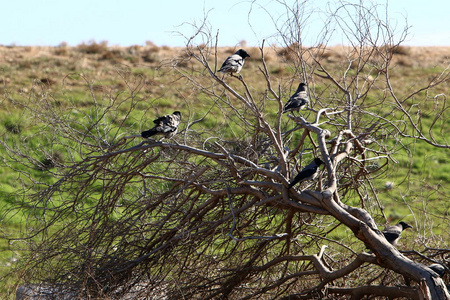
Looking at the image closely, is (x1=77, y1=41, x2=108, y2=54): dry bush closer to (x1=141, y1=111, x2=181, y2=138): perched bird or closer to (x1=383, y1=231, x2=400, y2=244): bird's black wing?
(x1=141, y1=111, x2=181, y2=138): perched bird

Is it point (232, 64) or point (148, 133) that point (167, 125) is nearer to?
point (148, 133)

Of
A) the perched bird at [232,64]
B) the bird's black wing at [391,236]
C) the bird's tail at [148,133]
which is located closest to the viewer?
the bird's tail at [148,133]

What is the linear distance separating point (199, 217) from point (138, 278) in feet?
3.09

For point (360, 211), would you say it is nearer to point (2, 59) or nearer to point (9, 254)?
point (9, 254)

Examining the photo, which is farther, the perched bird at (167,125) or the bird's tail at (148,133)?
the perched bird at (167,125)

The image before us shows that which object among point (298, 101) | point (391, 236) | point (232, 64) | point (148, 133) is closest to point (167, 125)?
point (148, 133)

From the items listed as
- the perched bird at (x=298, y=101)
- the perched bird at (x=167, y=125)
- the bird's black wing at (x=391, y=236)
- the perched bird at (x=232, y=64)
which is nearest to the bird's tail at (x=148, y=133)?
the perched bird at (x=167, y=125)

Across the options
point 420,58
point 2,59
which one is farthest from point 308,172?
point 420,58

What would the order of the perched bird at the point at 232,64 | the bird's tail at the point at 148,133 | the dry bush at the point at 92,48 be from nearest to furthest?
the bird's tail at the point at 148,133 → the perched bird at the point at 232,64 → the dry bush at the point at 92,48

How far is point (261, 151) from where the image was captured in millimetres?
7512

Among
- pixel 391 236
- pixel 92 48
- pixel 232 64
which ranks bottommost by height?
pixel 391 236

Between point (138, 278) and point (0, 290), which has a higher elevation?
point (138, 278)

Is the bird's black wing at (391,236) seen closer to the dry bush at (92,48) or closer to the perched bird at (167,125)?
the perched bird at (167,125)

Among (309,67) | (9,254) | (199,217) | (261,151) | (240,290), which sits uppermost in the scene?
(309,67)
